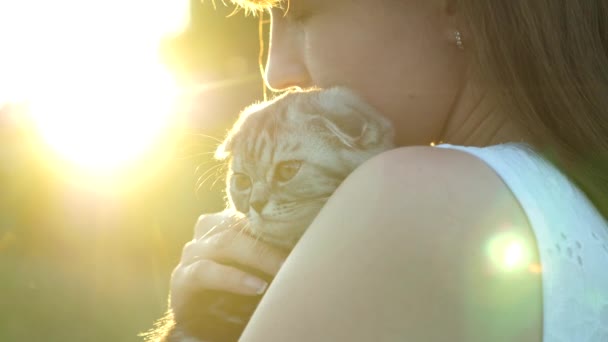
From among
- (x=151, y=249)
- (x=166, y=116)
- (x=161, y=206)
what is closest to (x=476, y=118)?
(x=166, y=116)

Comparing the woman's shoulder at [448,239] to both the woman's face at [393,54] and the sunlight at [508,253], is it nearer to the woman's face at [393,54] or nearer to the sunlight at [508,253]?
the sunlight at [508,253]

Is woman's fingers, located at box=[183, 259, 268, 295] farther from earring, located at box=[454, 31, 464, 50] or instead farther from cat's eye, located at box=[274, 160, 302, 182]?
earring, located at box=[454, 31, 464, 50]

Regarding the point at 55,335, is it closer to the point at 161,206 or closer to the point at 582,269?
the point at 161,206

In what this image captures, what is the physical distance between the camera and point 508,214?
1072 millimetres

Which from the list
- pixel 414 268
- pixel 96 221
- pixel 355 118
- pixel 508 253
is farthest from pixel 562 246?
pixel 96 221

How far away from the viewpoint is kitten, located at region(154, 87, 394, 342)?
177 centimetres

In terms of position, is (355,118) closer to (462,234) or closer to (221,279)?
(221,279)

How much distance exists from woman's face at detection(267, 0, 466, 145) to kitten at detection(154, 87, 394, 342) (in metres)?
0.07

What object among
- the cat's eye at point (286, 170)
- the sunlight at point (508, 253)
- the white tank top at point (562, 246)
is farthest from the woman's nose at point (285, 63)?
the sunlight at point (508, 253)

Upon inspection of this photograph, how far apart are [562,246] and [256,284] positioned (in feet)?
2.69

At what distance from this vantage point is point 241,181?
2035 mm

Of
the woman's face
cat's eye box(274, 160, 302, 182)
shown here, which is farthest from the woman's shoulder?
cat's eye box(274, 160, 302, 182)

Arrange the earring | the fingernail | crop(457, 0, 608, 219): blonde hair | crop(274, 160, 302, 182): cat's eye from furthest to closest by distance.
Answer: crop(274, 160, 302, 182): cat's eye → the fingernail → the earring → crop(457, 0, 608, 219): blonde hair

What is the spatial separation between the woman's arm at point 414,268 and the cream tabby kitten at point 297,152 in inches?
25.6
